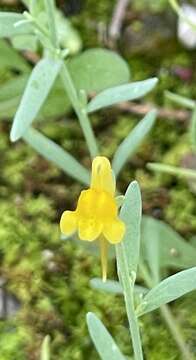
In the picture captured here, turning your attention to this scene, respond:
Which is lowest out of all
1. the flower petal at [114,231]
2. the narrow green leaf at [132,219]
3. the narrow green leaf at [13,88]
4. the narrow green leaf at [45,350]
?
the narrow green leaf at [45,350]

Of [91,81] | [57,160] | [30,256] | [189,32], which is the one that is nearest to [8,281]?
[30,256]

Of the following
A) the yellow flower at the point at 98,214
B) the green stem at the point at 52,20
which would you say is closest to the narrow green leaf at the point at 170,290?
the yellow flower at the point at 98,214

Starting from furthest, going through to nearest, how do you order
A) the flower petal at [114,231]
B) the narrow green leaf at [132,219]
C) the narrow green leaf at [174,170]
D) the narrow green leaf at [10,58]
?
the narrow green leaf at [10,58]
the narrow green leaf at [174,170]
the narrow green leaf at [132,219]
the flower petal at [114,231]

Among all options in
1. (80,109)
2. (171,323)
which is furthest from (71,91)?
(171,323)

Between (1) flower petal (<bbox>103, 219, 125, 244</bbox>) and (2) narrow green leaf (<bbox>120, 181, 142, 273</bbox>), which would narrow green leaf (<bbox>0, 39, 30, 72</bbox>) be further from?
(1) flower petal (<bbox>103, 219, 125, 244</bbox>)

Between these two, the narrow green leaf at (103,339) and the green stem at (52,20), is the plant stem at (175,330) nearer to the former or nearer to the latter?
the narrow green leaf at (103,339)

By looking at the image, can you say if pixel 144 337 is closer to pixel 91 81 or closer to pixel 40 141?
pixel 40 141

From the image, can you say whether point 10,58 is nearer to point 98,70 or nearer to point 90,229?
point 98,70
